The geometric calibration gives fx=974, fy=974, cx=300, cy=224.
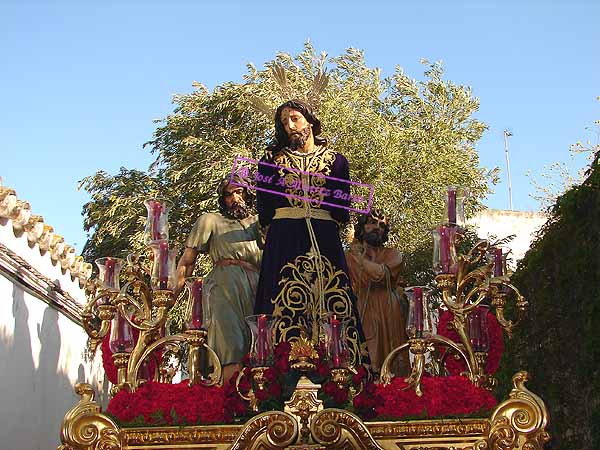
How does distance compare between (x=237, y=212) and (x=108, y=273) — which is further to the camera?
(x=237, y=212)

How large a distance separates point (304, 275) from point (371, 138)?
1292cm

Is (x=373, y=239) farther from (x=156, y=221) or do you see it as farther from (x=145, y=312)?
(x=145, y=312)

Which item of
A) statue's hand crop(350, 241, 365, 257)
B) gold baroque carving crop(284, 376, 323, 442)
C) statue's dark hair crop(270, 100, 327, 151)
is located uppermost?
statue's dark hair crop(270, 100, 327, 151)

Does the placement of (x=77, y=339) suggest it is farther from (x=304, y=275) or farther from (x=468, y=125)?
(x=468, y=125)

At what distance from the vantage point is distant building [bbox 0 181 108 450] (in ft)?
→ 40.5

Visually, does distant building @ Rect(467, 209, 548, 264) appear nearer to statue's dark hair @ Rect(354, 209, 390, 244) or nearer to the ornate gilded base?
statue's dark hair @ Rect(354, 209, 390, 244)

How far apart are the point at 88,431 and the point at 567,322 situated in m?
7.37

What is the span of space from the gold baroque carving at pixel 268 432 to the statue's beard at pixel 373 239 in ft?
12.3

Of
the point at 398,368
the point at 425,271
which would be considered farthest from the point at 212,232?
the point at 425,271

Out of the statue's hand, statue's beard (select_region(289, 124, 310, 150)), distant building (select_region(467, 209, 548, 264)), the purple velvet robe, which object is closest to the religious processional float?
the purple velvet robe

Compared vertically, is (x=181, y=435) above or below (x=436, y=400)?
below

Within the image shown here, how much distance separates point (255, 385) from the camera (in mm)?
6719

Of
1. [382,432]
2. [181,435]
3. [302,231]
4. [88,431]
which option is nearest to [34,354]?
[302,231]

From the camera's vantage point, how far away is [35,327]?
13.8 meters
